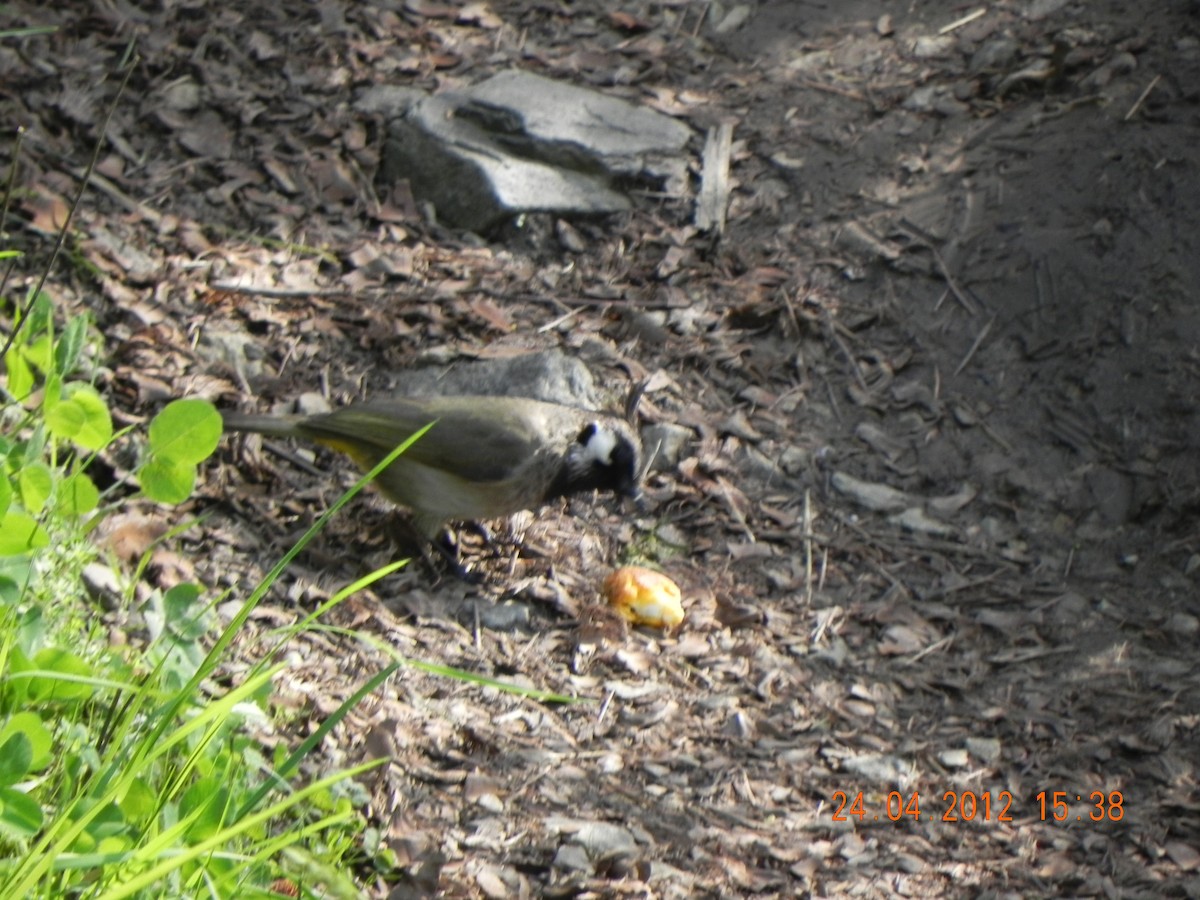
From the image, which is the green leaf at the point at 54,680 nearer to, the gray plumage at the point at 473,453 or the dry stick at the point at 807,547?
the gray plumage at the point at 473,453

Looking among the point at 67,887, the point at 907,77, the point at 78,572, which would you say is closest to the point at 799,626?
the point at 78,572

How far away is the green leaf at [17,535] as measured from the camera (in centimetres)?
314

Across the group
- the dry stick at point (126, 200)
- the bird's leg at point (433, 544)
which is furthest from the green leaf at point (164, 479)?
the dry stick at point (126, 200)

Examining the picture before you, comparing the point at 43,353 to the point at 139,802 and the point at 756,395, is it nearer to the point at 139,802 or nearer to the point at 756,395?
the point at 139,802

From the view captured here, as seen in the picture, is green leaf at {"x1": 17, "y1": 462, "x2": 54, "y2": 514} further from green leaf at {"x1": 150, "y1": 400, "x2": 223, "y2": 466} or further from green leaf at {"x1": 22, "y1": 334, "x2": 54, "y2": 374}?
green leaf at {"x1": 22, "y1": 334, "x2": 54, "y2": 374}

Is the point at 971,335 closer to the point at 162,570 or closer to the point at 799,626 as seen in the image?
the point at 799,626

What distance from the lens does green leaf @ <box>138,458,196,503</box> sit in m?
3.56

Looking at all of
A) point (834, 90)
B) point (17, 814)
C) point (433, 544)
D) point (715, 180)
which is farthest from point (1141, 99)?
point (17, 814)

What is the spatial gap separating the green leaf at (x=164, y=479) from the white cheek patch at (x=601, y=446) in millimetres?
2319

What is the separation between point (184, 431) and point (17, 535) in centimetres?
53

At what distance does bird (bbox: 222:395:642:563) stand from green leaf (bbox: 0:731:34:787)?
2855mm

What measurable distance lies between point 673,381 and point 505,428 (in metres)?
1.11

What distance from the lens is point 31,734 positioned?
9.23ft

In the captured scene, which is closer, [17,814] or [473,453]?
[17,814]
